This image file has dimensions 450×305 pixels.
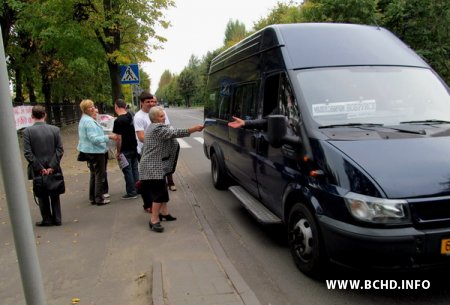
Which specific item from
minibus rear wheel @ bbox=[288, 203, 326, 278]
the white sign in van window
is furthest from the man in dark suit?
the white sign in van window

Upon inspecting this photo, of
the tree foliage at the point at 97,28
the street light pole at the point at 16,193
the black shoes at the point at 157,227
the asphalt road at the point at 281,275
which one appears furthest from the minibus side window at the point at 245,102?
the tree foliage at the point at 97,28

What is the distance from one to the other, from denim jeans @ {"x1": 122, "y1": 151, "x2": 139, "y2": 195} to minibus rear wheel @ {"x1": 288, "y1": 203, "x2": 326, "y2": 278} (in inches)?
155

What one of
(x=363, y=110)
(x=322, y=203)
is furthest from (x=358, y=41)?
(x=322, y=203)

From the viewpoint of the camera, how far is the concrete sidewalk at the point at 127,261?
12.3ft

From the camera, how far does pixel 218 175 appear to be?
26.1 ft

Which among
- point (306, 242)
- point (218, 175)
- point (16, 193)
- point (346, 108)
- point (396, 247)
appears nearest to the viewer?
point (16, 193)

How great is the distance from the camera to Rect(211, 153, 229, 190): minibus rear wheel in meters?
7.80

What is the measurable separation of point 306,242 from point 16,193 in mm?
2694

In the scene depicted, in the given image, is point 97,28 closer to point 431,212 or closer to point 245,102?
point 245,102

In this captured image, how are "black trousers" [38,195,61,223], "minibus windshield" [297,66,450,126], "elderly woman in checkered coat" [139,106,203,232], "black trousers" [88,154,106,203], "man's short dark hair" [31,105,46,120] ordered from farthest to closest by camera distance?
"black trousers" [88,154,106,203]
"black trousers" [38,195,61,223]
"man's short dark hair" [31,105,46,120]
"elderly woman in checkered coat" [139,106,203,232]
"minibus windshield" [297,66,450,126]

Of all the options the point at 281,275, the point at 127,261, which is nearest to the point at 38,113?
the point at 127,261

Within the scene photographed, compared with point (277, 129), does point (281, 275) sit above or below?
below

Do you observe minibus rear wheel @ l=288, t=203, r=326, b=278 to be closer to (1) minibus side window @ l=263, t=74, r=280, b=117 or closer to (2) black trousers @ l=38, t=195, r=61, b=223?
(1) minibus side window @ l=263, t=74, r=280, b=117

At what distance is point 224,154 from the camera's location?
7438 millimetres
